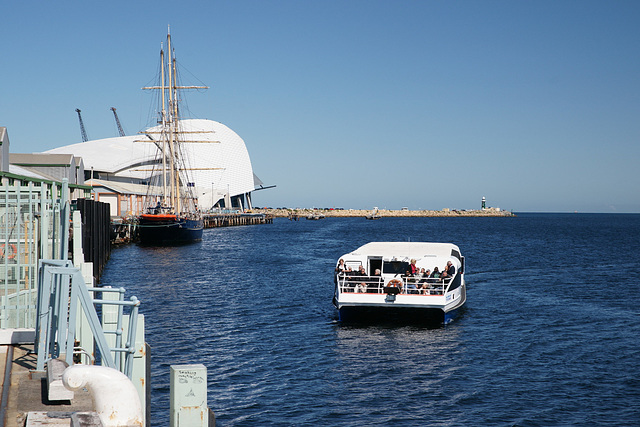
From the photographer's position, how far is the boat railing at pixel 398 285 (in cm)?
2750

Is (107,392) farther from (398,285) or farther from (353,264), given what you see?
(353,264)

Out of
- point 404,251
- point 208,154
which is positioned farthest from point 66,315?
point 208,154

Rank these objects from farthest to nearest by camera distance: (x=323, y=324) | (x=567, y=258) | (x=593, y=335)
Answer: (x=567, y=258) → (x=323, y=324) → (x=593, y=335)

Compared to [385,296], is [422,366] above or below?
below

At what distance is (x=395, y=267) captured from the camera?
1244 inches

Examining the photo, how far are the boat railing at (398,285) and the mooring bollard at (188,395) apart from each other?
18.9m

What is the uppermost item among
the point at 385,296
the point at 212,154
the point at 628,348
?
the point at 212,154

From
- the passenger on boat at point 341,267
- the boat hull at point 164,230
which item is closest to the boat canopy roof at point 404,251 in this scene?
the passenger on boat at point 341,267

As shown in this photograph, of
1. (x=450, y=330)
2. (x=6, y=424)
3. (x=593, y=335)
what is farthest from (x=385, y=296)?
(x=6, y=424)

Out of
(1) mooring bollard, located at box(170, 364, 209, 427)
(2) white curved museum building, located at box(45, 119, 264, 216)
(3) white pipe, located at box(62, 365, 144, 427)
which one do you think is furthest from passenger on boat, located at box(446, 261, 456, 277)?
(2) white curved museum building, located at box(45, 119, 264, 216)

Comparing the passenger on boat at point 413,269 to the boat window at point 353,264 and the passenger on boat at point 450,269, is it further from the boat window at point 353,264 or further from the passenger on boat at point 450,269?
the boat window at point 353,264

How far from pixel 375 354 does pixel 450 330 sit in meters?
5.82

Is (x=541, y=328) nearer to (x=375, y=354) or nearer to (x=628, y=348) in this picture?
(x=628, y=348)

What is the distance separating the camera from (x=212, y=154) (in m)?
186
